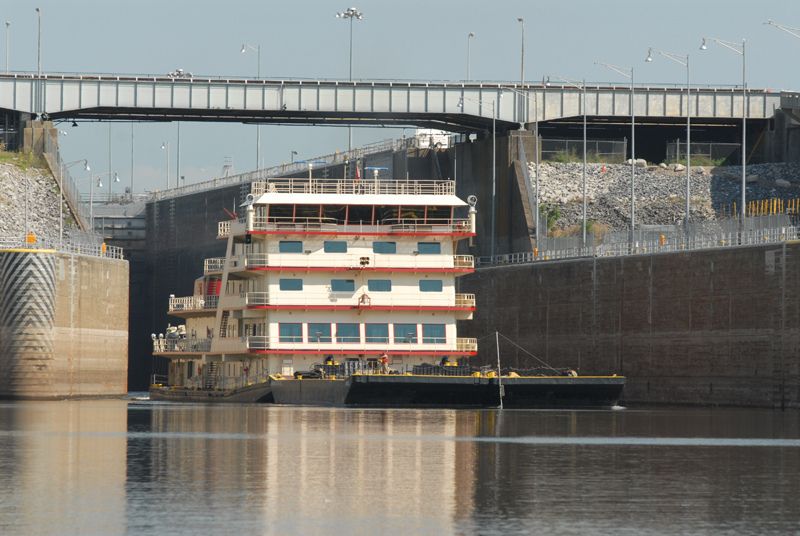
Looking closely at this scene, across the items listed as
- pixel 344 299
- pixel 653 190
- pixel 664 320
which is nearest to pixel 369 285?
pixel 344 299

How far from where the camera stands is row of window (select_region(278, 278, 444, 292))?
265 ft

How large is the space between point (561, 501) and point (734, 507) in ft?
11.0

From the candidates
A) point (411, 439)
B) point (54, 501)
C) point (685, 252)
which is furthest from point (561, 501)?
point (685, 252)

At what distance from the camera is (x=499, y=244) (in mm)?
122938

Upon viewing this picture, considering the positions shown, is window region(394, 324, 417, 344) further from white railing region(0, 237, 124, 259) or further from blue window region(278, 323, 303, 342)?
white railing region(0, 237, 124, 259)

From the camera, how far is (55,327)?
99312mm

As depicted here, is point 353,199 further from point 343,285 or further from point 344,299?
point 344,299

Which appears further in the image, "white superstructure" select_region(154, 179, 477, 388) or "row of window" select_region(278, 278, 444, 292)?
"row of window" select_region(278, 278, 444, 292)

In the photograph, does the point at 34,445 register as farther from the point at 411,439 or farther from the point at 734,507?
the point at 734,507

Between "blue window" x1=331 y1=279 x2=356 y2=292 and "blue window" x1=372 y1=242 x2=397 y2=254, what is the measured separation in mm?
1725

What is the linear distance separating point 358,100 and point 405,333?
48.9 m

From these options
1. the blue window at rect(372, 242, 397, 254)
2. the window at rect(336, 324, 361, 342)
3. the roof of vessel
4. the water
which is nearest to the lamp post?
the blue window at rect(372, 242, 397, 254)

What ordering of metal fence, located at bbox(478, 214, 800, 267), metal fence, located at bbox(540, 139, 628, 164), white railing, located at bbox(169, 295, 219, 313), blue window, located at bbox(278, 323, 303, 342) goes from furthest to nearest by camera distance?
metal fence, located at bbox(540, 139, 628, 164), metal fence, located at bbox(478, 214, 800, 267), white railing, located at bbox(169, 295, 219, 313), blue window, located at bbox(278, 323, 303, 342)

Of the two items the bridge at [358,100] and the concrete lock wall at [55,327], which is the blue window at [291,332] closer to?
the concrete lock wall at [55,327]
